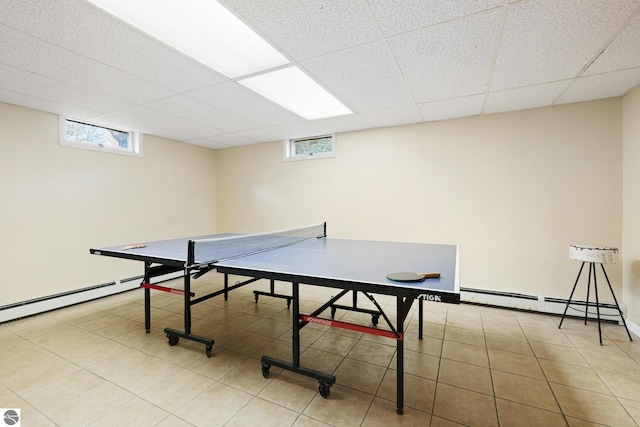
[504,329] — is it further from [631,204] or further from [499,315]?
[631,204]

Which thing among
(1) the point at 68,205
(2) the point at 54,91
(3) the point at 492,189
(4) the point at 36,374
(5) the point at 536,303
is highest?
(2) the point at 54,91

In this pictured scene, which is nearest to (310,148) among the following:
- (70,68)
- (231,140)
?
(231,140)

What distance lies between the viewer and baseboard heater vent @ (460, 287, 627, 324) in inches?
124

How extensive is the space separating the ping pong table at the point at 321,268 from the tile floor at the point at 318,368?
0.65ft

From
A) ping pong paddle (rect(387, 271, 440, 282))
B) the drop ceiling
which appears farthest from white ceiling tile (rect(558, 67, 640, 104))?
ping pong paddle (rect(387, 271, 440, 282))

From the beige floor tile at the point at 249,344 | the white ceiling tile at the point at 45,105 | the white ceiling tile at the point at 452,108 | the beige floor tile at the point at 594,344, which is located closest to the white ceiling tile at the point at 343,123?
the white ceiling tile at the point at 452,108

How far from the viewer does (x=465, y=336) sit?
9.36 feet

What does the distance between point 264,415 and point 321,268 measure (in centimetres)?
98

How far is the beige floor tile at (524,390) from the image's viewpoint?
1854 millimetres

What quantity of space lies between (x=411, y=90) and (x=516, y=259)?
258 cm

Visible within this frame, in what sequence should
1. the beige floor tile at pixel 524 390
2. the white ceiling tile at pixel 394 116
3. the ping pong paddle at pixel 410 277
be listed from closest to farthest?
the ping pong paddle at pixel 410 277 < the beige floor tile at pixel 524 390 < the white ceiling tile at pixel 394 116

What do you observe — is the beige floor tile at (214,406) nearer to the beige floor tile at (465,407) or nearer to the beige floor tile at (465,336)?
the beige floor tile at (465,407)

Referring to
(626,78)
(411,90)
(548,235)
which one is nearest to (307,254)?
(411,90)

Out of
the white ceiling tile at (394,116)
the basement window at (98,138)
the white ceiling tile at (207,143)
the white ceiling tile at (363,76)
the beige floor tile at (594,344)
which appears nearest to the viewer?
the white ceiling tile at (363,76)
